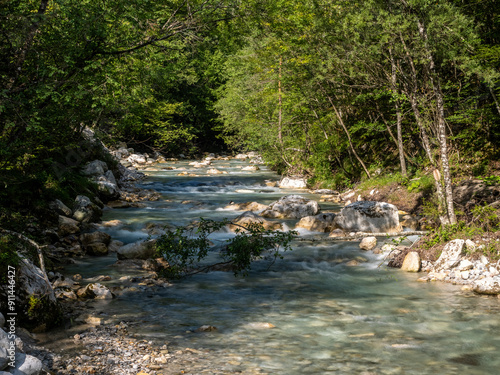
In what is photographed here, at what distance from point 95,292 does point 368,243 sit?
6520 millimetres

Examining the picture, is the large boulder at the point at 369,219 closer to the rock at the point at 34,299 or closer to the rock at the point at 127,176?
the rock at the point at 34,299

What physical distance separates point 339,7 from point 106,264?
10.6 m

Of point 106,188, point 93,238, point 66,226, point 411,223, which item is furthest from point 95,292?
point 106,188

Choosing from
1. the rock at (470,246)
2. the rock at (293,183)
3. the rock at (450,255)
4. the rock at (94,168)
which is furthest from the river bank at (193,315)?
the rock at (293,183)

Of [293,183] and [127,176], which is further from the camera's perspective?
[127,176]

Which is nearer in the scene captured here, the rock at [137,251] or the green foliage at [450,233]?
the green foliage at [450,233]

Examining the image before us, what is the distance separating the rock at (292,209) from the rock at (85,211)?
17.6 ft

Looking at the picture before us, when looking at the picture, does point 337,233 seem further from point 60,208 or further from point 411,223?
point 60,208

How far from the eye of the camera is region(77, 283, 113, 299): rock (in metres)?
7.57

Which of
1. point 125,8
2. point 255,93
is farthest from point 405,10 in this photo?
point 255,93

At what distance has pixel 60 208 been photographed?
1282cm

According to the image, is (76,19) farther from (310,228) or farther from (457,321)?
(310,228)

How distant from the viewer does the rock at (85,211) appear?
13187mm

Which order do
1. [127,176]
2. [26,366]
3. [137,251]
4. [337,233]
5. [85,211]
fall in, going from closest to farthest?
1. [26,366]
2. [137,251]
3. [337,233]
4. [85,211]
5. [127,176]
